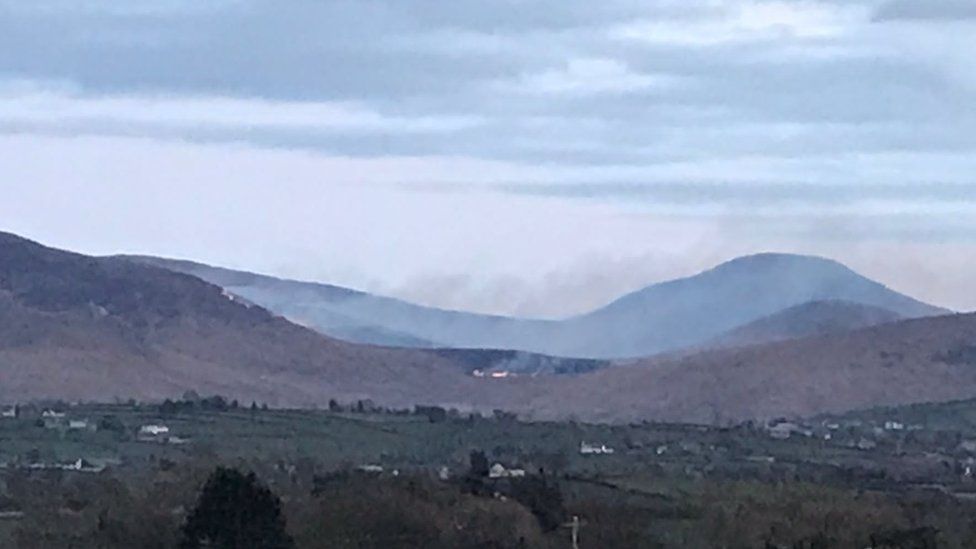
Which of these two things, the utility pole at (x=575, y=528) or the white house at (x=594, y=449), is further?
the white house at (x=594, y=449)

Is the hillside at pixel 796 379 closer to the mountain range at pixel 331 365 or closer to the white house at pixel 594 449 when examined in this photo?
the mountain range at pixel 331 365

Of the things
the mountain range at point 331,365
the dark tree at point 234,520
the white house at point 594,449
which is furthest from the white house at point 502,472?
the mountain range at point 331,365

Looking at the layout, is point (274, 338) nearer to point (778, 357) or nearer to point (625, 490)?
point (778, 357)

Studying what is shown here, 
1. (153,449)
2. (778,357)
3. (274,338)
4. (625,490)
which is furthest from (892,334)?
(625,490)

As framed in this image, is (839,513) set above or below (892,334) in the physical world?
below

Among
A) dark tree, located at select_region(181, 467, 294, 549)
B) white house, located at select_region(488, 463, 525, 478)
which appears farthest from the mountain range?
dark tree, located at select_region(181, 467, 294, 549)

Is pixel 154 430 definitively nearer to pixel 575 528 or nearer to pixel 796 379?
pixel 575 528

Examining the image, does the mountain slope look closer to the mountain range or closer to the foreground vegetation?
the mountain range
